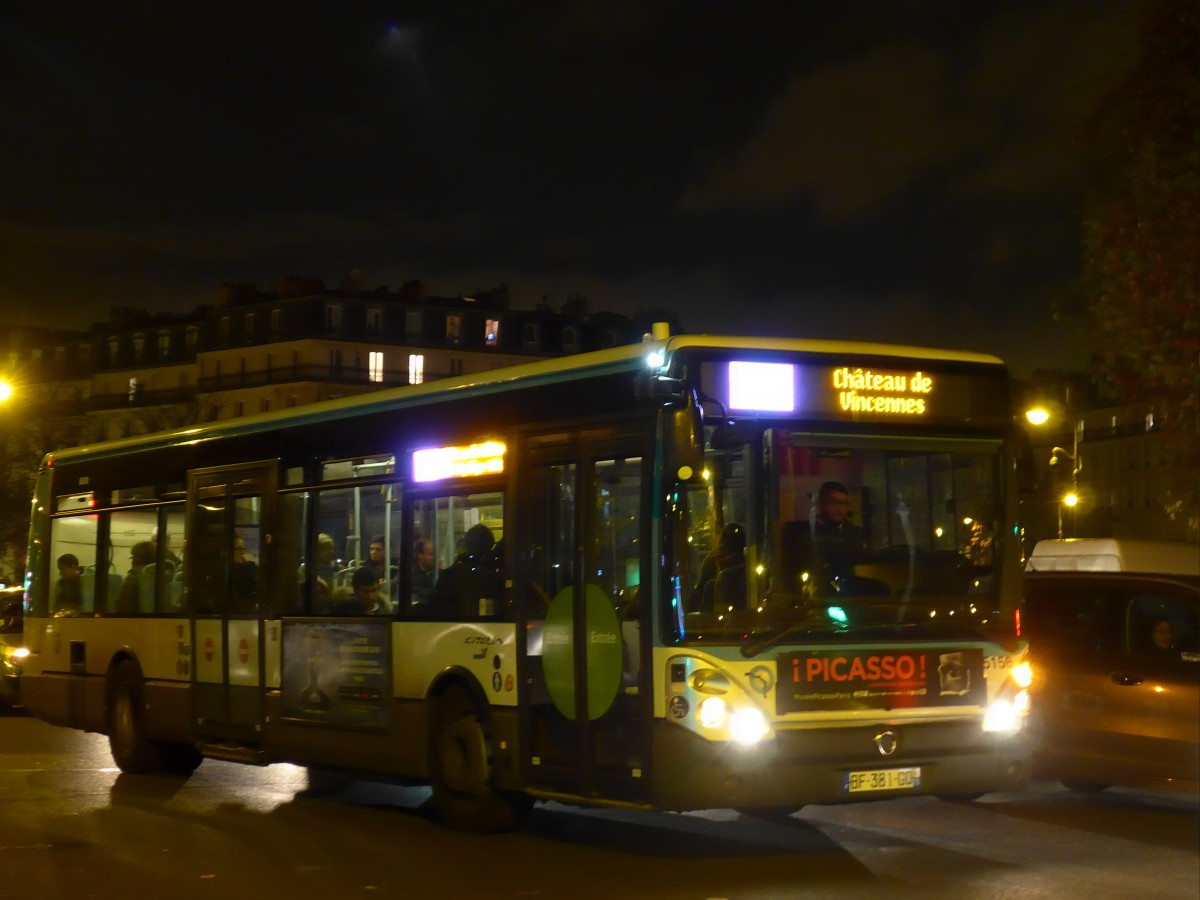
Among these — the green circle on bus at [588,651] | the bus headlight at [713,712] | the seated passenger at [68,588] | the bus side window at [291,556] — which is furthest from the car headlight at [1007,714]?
the seated passenger at [68,588]

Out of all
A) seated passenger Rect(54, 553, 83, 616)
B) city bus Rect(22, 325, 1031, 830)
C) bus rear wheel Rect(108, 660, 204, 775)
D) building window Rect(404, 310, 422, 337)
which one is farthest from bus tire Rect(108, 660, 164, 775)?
building window Rect(404, 310, 422, 337)

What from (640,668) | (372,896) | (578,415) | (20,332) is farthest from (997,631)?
(20,332)

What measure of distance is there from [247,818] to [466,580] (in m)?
2.76

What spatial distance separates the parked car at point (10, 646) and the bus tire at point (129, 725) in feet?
24.1

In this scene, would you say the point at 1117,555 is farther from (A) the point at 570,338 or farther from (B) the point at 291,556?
(A) the point at 570,338

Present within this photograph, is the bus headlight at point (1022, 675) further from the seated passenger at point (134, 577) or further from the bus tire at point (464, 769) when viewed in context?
the seated passenger at point (134, 577)

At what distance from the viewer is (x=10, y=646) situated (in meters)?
24.8

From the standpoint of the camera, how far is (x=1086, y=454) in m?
116

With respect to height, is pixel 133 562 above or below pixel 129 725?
above

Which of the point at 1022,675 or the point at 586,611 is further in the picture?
the point at 586,611

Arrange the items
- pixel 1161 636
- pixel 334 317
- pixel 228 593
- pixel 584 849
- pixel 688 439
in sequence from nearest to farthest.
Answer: pixel 688 439
pixel 584 849
pixel 1161 636
pixel 228 593
pixel 334 317

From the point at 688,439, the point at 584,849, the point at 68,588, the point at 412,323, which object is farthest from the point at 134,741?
the point at 412,323

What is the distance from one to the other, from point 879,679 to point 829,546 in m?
0.91

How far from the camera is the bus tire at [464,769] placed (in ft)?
40.3
